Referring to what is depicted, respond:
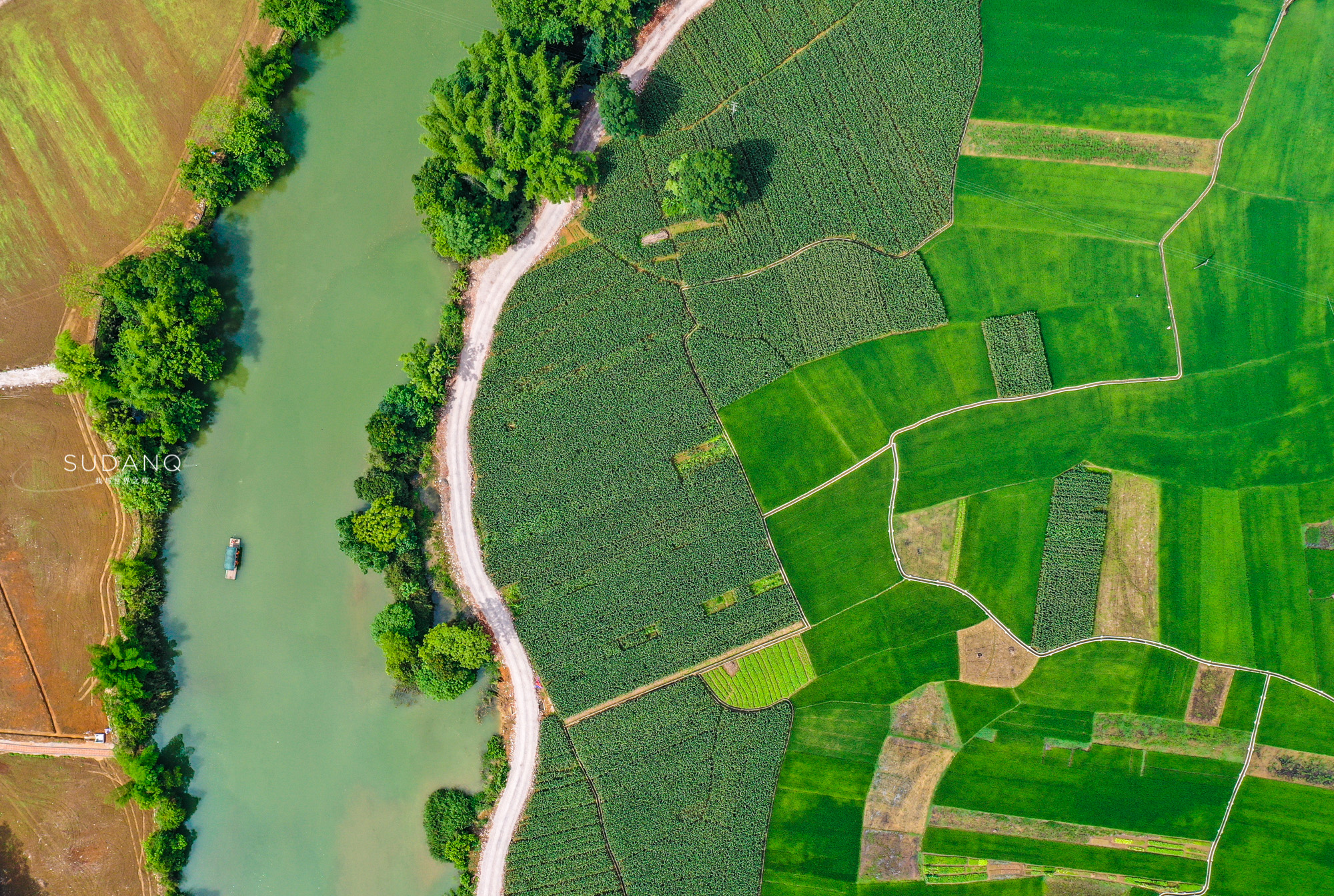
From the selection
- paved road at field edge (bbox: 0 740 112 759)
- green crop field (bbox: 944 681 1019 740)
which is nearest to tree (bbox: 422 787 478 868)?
paved road at field edge (bbox: 0 740 112 759)

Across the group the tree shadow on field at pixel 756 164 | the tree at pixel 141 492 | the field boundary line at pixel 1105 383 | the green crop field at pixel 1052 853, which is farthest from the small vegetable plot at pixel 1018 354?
the tree at pixel 141 492

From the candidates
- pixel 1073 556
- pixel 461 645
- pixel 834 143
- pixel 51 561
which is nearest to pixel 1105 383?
pixel 1073 556

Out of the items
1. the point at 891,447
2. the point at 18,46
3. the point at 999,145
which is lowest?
the point at 891,447

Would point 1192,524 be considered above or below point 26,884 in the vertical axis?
above

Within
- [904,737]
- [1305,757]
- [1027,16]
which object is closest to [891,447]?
[904,737]

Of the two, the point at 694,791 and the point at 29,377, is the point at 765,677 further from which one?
the point at 29,377

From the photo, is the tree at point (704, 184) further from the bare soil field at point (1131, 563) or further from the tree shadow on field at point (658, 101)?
the bare soil field at point (1131, 563)

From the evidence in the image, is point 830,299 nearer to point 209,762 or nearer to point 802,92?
point 802,92
